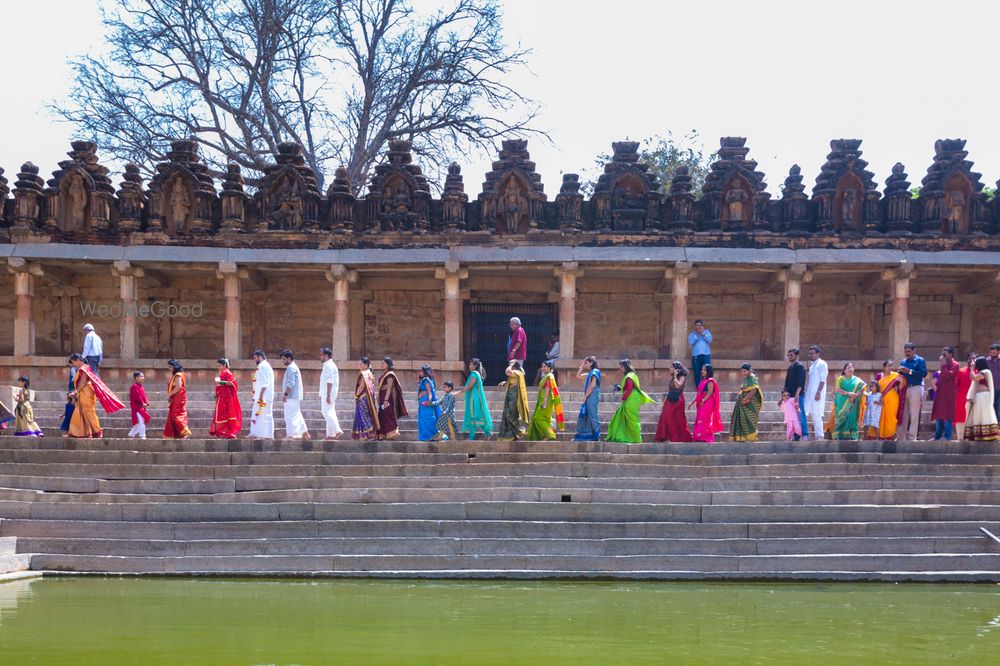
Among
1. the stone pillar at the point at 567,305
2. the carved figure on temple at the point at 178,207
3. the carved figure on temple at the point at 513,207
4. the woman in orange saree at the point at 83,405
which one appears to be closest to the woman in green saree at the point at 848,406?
the stone pillar at the point at 567,305

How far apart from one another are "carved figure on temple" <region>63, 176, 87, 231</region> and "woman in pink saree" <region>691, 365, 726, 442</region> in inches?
463

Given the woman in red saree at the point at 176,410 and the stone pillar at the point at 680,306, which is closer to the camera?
the woman in red saree at the point at 176,410

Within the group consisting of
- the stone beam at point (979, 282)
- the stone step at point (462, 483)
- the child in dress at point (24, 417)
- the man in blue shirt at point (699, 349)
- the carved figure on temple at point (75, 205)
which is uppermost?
the carved figure on temple at point (75, 205)

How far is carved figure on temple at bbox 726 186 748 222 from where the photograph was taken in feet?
60.1

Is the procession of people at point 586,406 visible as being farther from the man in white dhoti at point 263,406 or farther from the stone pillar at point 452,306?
the stone pillar at point 452,306

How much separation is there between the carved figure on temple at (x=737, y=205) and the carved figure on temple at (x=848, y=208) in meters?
1.78

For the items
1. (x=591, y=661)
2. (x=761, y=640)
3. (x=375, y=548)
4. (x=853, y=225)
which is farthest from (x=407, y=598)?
(x=853, y=225)

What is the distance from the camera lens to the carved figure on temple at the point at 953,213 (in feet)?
59.7

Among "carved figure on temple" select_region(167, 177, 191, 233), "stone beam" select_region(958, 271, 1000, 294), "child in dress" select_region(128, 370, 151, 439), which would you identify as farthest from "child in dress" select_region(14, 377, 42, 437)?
"stone beam" select_region(958, 271, 1000, 294)

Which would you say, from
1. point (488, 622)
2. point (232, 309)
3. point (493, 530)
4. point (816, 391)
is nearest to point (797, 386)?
point (816, 391)

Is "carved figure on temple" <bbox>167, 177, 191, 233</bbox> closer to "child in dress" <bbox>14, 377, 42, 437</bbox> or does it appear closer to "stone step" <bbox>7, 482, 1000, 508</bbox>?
"child in dress" <bbox>14, 377, 42, 437</bbox>

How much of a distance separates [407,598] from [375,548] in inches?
50.0

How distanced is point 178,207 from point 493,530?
11.1 metres

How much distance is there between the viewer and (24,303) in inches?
714
